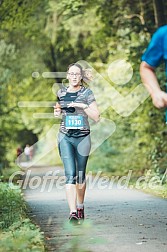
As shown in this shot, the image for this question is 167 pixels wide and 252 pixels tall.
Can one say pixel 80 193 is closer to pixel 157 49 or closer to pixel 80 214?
pixel 80 214

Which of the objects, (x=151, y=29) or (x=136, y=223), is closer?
(x=136, y=223)

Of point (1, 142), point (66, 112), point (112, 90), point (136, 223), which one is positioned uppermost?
point (66, 112)

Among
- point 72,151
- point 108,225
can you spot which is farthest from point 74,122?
point 108,225

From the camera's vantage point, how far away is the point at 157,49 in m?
5.47

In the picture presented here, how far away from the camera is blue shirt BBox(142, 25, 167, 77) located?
5422 mm

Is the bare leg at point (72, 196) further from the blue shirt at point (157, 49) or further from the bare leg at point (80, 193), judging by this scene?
the blue shirt at point (157, 49)

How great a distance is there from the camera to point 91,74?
8.94 meters

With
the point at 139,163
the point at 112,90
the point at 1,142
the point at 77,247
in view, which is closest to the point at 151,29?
the point at 139,163

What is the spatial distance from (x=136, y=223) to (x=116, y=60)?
64.2 feet

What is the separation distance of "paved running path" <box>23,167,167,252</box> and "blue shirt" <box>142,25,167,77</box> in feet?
6.70

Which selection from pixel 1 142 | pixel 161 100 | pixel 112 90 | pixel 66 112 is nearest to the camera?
pixel 161 100

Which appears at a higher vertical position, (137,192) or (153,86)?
(153,86)

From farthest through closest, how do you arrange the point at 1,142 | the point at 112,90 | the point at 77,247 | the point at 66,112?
the point at 1,142, the point at 112,90, the point at 66,112, the point at 77,247

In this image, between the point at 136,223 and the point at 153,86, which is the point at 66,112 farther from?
the point at 153,86
